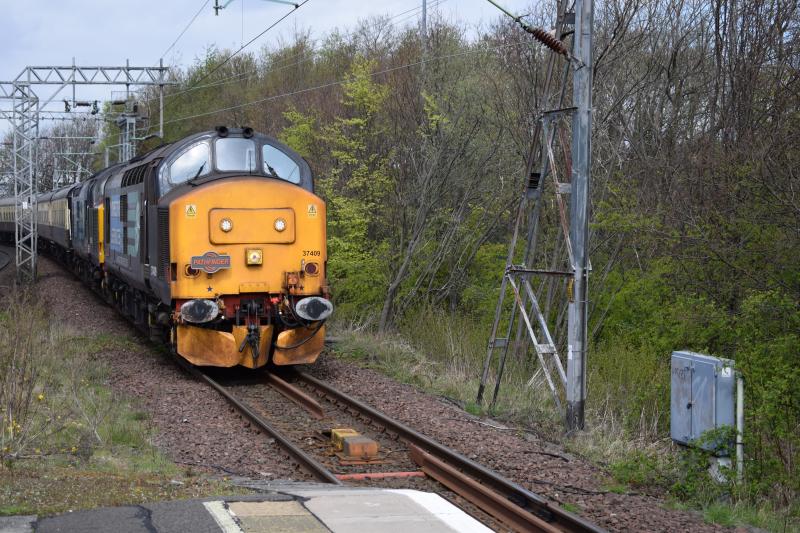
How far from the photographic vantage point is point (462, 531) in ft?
19.5

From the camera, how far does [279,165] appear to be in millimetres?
13266

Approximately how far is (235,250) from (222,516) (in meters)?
6.94

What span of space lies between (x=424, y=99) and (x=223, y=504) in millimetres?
14910

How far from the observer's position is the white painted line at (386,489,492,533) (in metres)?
6.05

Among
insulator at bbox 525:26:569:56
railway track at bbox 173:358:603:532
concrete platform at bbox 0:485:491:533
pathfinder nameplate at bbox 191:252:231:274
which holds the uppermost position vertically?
insulator at bbox 525:26:569:56

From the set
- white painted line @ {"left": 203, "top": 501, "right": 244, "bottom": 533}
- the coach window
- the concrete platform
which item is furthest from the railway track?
the coach window

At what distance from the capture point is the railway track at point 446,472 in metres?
6.54

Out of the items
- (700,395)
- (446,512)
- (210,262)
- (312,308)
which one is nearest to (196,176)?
(210,262)

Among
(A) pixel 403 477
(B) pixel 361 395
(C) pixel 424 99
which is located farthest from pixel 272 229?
(C) pixel 424 99

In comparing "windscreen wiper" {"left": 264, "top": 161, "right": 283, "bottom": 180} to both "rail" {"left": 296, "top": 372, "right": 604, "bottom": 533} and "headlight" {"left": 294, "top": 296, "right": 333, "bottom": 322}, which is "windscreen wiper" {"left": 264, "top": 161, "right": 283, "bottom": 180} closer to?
"headlight" {"left": 294, "top": 296, "right": 333, "bottom": 322}

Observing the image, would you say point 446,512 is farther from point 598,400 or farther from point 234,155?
point 234,155

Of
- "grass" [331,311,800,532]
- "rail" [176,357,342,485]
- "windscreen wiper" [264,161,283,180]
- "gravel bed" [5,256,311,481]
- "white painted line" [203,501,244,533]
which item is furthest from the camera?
"windscreen wiper" [264,161,283,180]

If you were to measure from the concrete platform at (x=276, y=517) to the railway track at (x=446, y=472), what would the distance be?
0.43m

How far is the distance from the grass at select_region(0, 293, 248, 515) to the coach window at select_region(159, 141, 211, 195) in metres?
2.91
